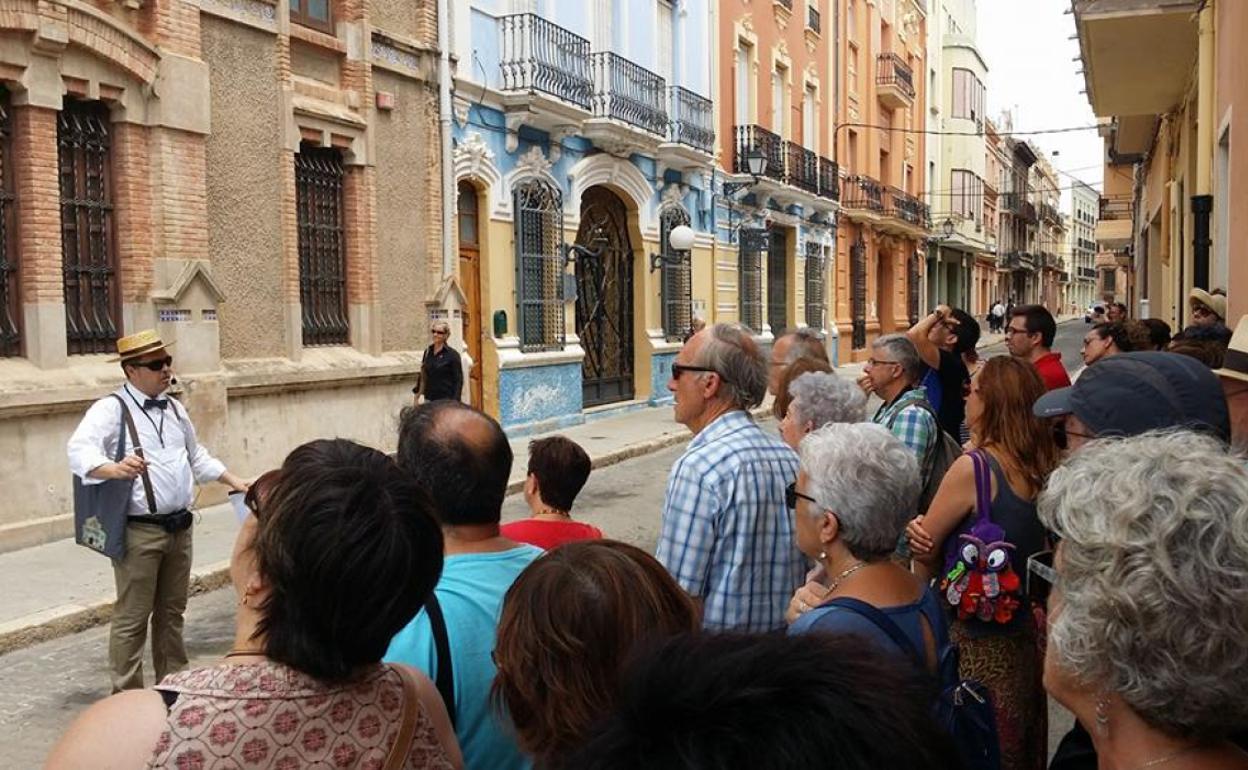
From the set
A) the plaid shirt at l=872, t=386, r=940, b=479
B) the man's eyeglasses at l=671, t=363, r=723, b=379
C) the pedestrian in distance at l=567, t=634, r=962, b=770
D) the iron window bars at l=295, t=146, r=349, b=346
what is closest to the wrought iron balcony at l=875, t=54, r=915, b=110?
the iron window bars at l=295, t=146, r=349, b=346

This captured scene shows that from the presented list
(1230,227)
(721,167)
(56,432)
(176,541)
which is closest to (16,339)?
(56,432)

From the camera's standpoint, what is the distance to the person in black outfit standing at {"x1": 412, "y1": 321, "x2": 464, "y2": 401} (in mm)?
12117

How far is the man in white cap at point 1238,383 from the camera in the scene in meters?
3.28

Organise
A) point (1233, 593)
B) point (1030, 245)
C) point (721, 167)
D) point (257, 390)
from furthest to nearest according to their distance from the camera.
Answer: point (1030, 245) < point (721, 167) < point (257, 390) < point (1233, 593)

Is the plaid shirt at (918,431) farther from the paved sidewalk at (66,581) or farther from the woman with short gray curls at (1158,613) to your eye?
the paved sidewalk at (66,581)

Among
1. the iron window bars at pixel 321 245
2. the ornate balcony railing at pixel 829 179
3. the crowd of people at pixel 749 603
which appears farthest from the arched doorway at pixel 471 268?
the ornate balcony railing at pixel 829 179

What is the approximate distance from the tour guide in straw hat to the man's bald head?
8.67 ft

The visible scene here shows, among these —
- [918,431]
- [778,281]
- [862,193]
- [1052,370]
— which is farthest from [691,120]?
[918,431]

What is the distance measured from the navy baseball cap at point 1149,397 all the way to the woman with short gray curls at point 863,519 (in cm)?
49

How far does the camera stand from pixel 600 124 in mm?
17219

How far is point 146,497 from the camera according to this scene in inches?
211

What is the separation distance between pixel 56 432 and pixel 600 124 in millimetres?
10061

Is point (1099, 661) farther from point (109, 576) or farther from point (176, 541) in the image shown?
point (109, 576)

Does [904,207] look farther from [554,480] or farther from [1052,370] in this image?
[554,480]
